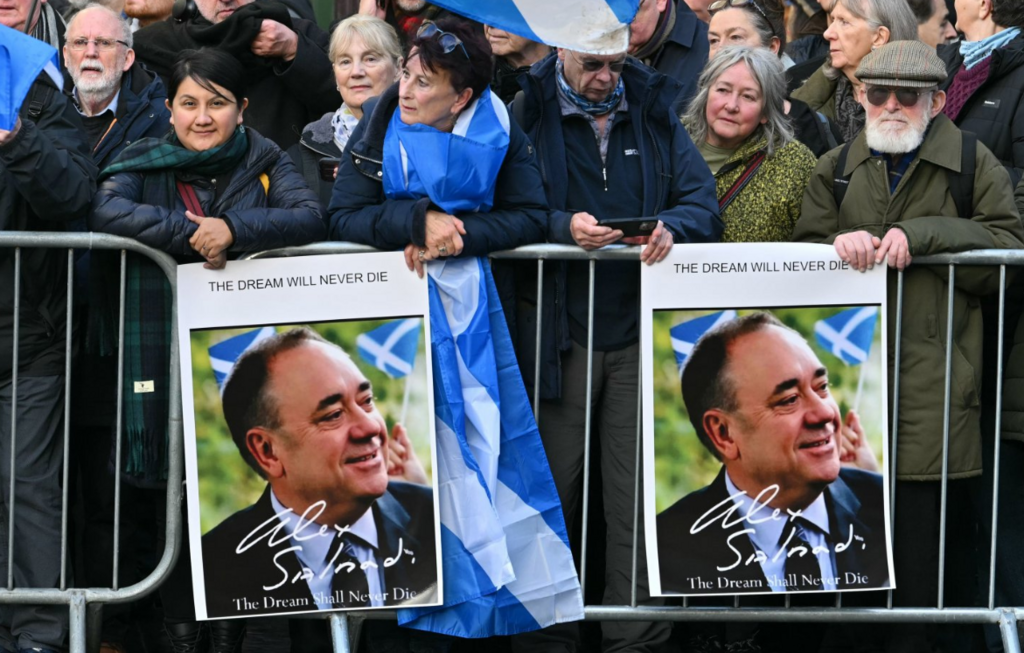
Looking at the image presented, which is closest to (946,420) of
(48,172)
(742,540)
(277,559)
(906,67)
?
(742,540)

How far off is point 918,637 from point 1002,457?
0.76 meters

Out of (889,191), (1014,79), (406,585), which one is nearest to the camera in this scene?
(406,585)

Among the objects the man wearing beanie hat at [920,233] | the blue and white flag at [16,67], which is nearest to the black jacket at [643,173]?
the man wearing beanie hat at [920,233]

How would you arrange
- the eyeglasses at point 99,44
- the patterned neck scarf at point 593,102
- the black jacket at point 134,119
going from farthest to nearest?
the eyeglasses at point 99,44 < the black jacket at point 134,119 < the patterned neck scarf at point 593,102

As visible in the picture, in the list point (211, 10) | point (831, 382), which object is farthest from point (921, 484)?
point (211, 10)

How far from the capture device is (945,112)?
Result: 6.73 metres

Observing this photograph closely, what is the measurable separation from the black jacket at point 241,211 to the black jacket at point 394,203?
0.43 ft

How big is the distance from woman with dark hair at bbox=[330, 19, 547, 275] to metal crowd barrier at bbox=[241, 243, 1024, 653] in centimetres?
12

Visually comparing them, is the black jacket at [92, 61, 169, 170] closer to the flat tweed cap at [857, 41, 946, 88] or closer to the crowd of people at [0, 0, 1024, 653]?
the crowd of people at [0, 0, 1024, 653]

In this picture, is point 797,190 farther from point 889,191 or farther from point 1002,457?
point 1002,457

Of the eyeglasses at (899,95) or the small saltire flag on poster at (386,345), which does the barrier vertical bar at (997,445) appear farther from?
the small saltire flag on poster at (386,345)

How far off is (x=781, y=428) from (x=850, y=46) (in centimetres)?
209

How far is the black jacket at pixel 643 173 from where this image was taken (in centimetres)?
579

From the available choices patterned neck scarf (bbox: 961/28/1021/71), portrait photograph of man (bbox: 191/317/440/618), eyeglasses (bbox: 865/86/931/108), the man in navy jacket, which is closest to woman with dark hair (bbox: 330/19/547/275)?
the man in navy jacket
